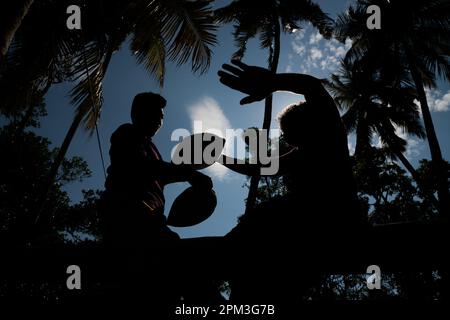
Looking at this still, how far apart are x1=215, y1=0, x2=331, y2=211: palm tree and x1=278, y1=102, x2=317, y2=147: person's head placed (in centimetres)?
884

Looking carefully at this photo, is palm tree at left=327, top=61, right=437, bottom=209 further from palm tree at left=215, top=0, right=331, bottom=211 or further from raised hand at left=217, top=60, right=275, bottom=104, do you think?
raised hand at left=217, top=60, right=275, bottom=104

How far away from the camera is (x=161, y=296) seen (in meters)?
1.22

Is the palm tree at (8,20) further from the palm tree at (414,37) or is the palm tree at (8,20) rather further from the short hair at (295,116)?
the palm tree at (414,37)

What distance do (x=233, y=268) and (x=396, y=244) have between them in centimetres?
62

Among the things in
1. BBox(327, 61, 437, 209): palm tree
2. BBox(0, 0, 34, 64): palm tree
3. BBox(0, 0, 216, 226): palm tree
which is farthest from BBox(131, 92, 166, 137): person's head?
BBox(327, 61, 437, 209): palm tree

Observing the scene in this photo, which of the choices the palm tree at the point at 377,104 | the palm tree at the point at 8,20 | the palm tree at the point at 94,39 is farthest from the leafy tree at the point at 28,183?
the palm tree at the point at 377,104

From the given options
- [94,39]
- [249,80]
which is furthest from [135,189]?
[94,39]

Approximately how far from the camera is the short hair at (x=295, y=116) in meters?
1.61

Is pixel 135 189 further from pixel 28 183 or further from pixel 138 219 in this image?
pixel 28 183

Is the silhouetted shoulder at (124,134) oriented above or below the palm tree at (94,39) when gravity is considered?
below

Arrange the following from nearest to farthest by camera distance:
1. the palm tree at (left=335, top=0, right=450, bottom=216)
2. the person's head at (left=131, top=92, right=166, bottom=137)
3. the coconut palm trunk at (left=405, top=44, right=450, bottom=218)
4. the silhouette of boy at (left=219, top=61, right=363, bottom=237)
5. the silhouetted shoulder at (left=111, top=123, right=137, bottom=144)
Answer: the silhouette of boy at (left=219, top=61, right=363, bottom=237) < the silhouetted shoulder at (left=111, top=123, right=137, bottom=144) < the person's head at (left=131, top=92, right=166, bottom=137) < the coconut palm trunk at (left=405, top=44, right=450, bottom=218) < the palm tree at (left=335, top=0, right=450, bottom=216)

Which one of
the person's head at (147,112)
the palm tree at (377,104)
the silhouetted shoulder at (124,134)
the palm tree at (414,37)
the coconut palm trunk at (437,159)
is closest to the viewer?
the silhouetted shoulder at (124,134)

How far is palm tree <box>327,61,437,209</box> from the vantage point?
16.7 meters

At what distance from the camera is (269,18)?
11.8 meters
